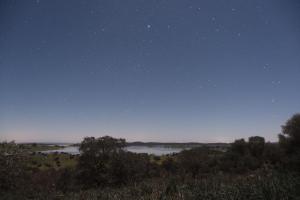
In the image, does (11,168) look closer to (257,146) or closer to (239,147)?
(239,147)

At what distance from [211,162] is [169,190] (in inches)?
828

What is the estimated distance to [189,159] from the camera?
31391mm

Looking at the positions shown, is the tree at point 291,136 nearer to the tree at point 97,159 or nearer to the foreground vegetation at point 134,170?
the foreground vegetation at point 134,170

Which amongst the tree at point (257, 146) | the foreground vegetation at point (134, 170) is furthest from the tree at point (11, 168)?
the tree at point (257, 146)

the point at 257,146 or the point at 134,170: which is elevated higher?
the point at 257,146

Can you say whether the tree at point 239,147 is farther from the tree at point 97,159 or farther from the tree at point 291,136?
the tree at point 97,159

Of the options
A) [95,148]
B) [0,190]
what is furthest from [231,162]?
[0,190]

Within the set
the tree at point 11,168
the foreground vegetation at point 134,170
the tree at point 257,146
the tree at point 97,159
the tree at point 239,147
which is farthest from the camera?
the tree at point 239,147

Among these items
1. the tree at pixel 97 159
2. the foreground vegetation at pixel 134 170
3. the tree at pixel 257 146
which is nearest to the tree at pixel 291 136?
the foreground vegetation at pixel 134 170

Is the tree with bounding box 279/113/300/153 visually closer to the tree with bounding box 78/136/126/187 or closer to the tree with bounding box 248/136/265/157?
the tree with bounding box 248/136/265/157

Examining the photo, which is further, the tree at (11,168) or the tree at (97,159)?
the tree at (97,159)

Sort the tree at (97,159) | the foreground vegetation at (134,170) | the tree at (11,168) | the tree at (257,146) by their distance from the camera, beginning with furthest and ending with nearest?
the tree at (257,146)
the tree at (97,159)
the tree at (11,168)
the foreground vegetation at (134,170)

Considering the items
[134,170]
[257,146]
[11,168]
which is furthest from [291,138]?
[11,168]

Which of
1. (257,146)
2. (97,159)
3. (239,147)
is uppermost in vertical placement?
(257,146)
